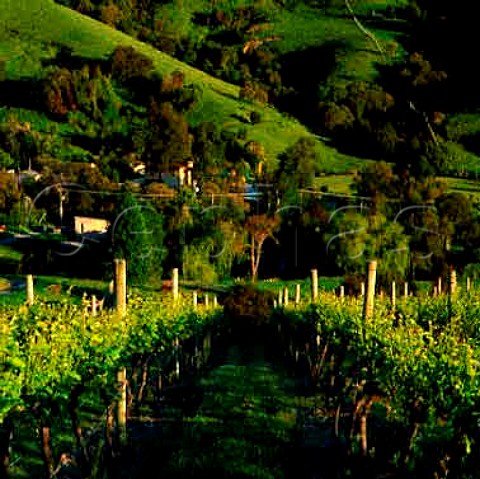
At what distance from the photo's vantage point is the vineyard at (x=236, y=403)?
11.7 metres

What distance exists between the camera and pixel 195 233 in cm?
6028

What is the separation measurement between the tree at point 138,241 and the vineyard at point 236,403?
30.6 metres

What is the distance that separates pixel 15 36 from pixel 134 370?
10693 cm

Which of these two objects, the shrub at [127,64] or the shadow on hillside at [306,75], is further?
the shadow on hillside at [306,75]

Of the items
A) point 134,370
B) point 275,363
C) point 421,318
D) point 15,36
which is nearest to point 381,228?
point 275,363

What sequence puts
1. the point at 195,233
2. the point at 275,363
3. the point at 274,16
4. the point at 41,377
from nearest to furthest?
1. the point at 41,377
2. the point at 275,363
3. the point at 195,233
4. the point at 274,16

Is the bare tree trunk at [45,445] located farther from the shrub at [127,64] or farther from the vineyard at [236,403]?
the shrub at [127,64]

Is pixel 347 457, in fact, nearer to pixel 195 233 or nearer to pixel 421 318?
pixel 421 318

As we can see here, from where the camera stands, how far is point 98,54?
392 ft

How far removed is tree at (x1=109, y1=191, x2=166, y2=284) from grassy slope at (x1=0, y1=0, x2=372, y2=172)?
126 feet

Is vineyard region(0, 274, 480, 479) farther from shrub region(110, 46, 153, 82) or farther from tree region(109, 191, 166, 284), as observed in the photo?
shrub region(110, 46, 153, 82)

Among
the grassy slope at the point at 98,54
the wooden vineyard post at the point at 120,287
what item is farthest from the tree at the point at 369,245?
the grassy slope at the point at 98,54

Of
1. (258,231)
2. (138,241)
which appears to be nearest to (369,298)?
(138,241)

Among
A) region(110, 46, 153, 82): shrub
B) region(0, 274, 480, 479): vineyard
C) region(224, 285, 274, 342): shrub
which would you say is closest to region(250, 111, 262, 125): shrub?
region(110, 46, 153, 82): shrub
